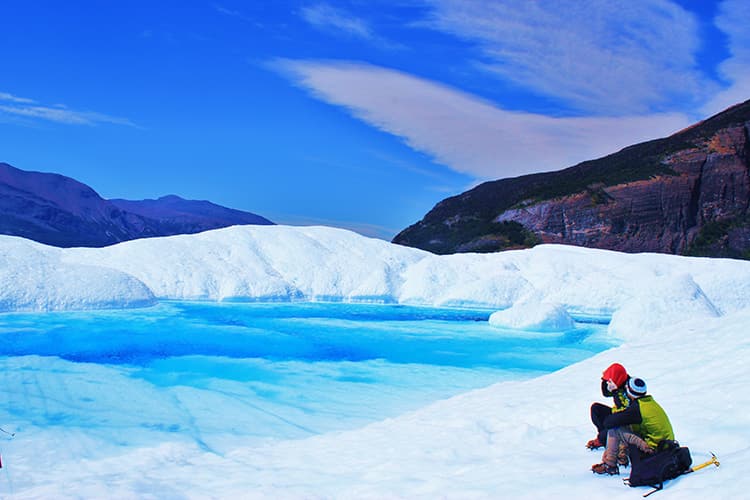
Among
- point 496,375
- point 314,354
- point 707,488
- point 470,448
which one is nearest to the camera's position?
point 707,488

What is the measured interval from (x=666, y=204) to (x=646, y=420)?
5307 cm

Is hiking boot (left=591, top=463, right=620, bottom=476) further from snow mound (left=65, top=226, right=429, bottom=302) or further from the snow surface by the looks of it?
snow mound (left=65, top=226, right=429, bottom=302)

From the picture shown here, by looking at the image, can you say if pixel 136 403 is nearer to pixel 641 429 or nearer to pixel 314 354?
A: pixel 314 354

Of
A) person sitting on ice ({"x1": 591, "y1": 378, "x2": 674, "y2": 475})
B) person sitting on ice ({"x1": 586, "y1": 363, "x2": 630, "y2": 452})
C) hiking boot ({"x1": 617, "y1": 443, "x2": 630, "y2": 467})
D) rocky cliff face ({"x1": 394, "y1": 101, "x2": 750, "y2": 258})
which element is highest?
rocky cliff face ({"x1": 394, "y1": 101, "x2": 750, "y2": 258})

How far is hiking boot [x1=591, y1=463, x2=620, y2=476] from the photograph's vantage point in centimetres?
388

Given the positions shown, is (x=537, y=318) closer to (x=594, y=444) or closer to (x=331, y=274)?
(x=331, y=274)

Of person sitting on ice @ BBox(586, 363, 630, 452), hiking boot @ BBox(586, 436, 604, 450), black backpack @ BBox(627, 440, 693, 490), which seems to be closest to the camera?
black backpack @ BBox(627, 440, 693, 490)

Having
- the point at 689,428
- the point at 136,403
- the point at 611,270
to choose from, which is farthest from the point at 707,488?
the point at 611,270

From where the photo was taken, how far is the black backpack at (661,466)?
3.49m

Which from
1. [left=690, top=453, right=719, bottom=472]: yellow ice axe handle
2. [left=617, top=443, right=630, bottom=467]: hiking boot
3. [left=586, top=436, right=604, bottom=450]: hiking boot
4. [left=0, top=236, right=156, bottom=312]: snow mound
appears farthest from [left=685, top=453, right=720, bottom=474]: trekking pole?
[left=0, top=236, right=156, bottom=312]: snow mound

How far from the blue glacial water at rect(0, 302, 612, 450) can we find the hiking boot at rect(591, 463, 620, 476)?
420cm

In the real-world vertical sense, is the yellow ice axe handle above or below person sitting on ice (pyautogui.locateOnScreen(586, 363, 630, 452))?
below

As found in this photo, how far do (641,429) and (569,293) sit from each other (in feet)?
71.0

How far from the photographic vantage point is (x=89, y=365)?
11.5m
